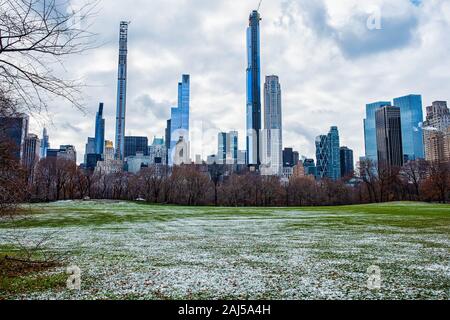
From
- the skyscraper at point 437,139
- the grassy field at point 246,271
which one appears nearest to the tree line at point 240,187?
the skyscraper at point 437,139

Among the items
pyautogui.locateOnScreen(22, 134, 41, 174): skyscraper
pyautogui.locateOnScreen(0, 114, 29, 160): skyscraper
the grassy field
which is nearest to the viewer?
the grassy field

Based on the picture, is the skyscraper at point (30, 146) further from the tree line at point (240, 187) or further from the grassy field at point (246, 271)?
the tree line at point (240, 187)

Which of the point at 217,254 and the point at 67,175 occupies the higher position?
the point at 67,175

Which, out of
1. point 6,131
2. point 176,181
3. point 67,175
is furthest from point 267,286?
point 67,175

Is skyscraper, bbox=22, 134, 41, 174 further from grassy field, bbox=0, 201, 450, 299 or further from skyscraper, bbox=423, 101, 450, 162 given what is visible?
skyscraper, bbox=423, 101, 450, 162

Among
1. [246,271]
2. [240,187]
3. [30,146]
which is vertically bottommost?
[246,271]

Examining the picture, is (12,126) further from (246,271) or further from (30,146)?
(30,146)

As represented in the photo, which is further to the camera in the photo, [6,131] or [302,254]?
[302,254]

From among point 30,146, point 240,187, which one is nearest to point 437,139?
point 240,187

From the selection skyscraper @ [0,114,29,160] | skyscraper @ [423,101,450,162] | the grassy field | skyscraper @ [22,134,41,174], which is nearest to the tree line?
skyscraper @ [423,101,450,162]

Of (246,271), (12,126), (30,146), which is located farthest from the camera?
(30,146)
